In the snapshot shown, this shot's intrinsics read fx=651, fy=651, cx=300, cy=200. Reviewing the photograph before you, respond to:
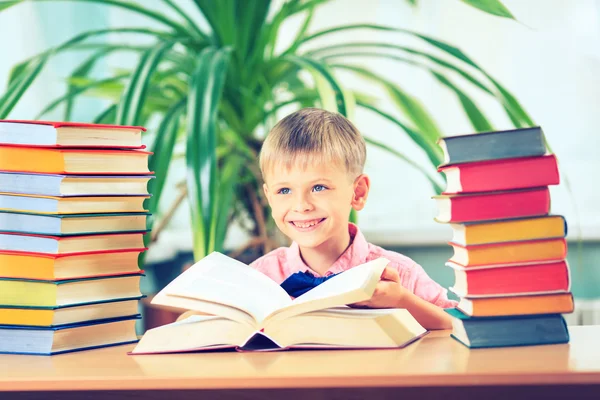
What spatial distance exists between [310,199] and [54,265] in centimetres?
36

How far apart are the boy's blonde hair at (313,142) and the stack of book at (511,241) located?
11.4 inches

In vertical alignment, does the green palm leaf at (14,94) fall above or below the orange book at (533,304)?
above

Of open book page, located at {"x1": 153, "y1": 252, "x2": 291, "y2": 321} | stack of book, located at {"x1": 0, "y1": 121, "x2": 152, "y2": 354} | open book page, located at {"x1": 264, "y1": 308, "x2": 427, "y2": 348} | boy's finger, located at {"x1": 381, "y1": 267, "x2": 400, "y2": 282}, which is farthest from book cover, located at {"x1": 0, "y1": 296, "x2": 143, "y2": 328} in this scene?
boy's finger, located at {"x1": 381, "y1": 267, "x2": 400, "y2": 282}

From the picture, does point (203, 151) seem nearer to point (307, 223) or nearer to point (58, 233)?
point (307, 223)

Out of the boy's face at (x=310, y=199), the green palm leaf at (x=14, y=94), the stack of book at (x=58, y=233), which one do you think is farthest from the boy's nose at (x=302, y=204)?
the green palm leaf at (x=14, y=94)

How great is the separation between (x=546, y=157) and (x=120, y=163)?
51cm

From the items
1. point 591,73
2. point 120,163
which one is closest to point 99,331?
point 120,163

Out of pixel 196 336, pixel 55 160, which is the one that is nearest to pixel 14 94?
pixel 55 160

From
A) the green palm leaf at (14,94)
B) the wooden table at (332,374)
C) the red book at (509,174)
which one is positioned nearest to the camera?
the wooden table at (332,374)

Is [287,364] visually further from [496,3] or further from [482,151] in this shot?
[496,3]

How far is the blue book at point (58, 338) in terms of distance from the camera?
778mm

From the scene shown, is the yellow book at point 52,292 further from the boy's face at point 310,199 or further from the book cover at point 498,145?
the book cover at point 498,145

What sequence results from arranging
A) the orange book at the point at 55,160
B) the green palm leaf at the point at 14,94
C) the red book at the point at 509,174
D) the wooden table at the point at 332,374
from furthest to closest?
the green palm leaf at the point at 14,94 < the orange book at the point at 55,160 < the red book at the point at 509,174 < the wooden table at the point at 332,374

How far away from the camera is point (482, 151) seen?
699 mm
